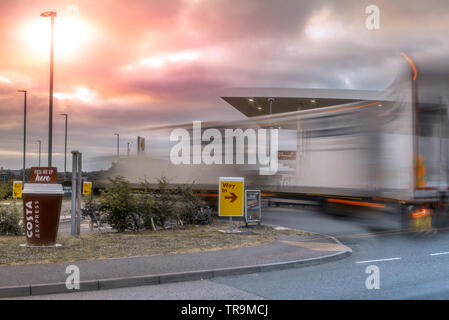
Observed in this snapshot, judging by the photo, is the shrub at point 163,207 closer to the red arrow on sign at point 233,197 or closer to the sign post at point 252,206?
the red arrow on sign at point 233,197

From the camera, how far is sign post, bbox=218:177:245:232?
15.1 meters

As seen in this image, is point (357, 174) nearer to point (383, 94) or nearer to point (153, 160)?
point (383, 94)

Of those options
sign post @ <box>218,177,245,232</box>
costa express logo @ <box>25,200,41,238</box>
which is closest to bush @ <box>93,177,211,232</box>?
sign post @ <box>218,177,245,232</box>

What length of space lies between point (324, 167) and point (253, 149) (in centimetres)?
473

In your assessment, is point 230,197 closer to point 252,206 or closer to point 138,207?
point 252,206

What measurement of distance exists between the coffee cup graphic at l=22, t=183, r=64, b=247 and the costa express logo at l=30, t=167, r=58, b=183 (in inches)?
7.0

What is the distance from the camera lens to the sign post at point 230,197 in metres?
15.1

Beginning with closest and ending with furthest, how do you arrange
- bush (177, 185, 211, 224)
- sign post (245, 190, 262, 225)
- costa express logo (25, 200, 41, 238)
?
1. costa express logo (25, 200, 41, 238)
2. sign post (245, 190, 262, 225)
3. bush (177, 185, 211, 224)

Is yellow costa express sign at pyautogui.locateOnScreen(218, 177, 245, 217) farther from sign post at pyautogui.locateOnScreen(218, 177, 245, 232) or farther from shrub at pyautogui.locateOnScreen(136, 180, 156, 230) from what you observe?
shrub at pyautogui.locateOnScreen(136, 180, 156, 230)

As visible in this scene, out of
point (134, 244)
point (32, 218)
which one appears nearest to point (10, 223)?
point (32, 218)

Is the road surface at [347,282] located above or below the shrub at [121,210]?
below

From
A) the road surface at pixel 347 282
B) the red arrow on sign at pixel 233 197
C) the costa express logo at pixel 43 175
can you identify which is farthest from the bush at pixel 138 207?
the road surface at pixel 347 282

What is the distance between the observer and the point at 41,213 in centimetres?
1215

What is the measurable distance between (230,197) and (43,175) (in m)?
5.11
